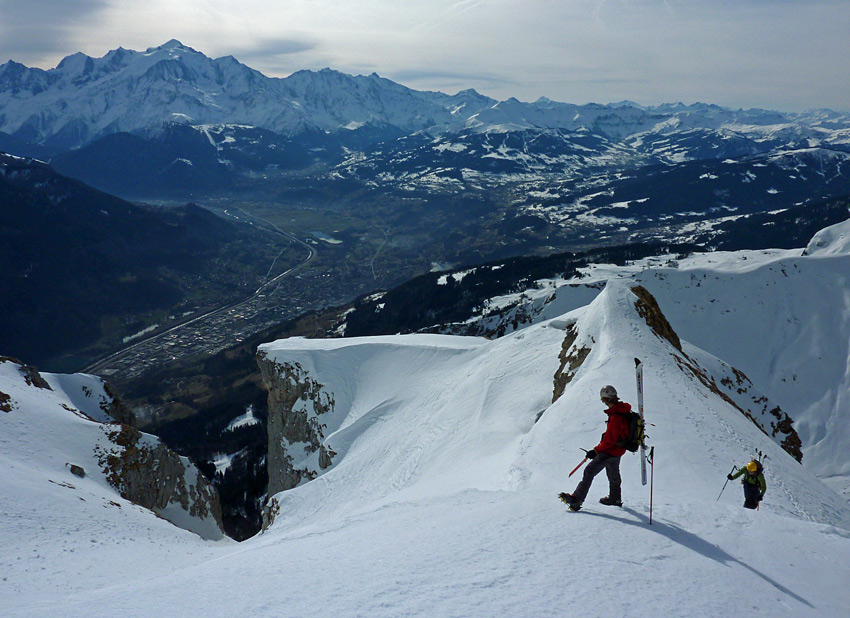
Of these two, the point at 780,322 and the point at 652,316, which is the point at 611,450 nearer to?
the point at 652,316

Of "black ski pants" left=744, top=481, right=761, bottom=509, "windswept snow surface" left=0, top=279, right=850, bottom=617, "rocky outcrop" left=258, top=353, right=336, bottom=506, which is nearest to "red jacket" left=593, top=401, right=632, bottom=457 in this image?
"windswept snow surface" left=0, top=279, right=850, bottom=617

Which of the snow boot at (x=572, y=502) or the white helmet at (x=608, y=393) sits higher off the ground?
the white helmet at (x=608, y=393)

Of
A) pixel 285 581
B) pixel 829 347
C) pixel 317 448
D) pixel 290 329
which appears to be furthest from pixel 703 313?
pixel 290 329

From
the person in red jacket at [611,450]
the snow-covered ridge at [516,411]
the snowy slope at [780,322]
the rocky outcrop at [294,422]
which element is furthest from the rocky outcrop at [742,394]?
the snowy slope at [780,322]

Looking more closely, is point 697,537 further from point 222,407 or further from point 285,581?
point 222,407

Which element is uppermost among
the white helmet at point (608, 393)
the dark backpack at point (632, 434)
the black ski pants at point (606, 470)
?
the white helmet at point (608, 393)

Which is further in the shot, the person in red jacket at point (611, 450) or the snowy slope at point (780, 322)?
the snowy slope at point (780, 322)

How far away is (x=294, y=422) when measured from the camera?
48.9m

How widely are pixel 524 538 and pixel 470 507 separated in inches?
129

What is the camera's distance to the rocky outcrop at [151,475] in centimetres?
3659

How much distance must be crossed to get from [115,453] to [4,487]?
580 inches

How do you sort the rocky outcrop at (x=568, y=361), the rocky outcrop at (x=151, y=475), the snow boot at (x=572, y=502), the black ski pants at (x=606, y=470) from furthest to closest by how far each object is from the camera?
1. the rocky outcrop at (x=151, y=475)
2. the rocky outcrop at (x=568, y=361)
3. the snow boot at (x=572, y=502)
4. the black ski pants at (x=606, y=470)

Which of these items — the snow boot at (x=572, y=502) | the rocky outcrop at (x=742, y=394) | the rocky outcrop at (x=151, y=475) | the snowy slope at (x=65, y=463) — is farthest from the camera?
the rocky outcrop at (x=151, y=475)

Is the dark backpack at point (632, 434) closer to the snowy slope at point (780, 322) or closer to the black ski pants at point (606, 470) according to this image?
the black ski pants at point (606, 470)
